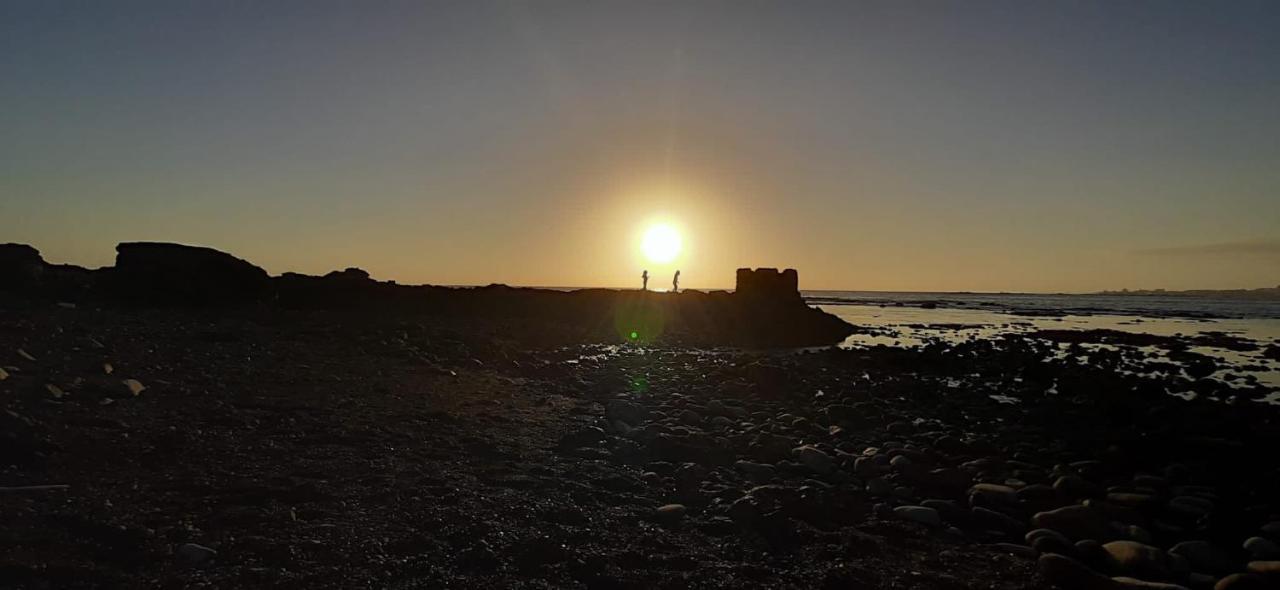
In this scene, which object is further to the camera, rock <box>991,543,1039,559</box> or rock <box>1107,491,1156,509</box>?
rock <box>1107,491,1156,509</box>

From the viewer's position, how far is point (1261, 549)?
6.16 metres

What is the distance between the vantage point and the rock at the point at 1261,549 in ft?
19.9

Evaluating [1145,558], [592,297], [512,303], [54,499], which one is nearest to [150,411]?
[54,499]

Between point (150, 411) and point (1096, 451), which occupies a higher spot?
point (150, 411)

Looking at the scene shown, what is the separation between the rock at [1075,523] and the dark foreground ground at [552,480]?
0.9 inches

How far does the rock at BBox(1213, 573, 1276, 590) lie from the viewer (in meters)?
5.23

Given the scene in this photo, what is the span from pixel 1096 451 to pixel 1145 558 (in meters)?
5.07

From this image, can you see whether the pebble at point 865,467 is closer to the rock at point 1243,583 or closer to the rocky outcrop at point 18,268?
the rock at point 1243,583

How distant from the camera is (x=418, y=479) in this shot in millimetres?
6715

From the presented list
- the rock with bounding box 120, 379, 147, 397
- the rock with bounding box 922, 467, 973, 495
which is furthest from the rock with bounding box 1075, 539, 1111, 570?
the rock with bounding box 120, 379, 147, 397

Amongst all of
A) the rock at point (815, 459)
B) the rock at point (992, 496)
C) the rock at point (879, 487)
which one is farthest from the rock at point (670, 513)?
the rock at point (992, 496)

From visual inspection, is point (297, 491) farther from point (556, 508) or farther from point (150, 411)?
point (150, 411)

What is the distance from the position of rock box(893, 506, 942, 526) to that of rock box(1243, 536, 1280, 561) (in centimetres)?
251

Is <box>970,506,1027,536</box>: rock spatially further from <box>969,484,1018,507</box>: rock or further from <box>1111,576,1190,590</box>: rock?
<box>1111,576,1190,590</box>: rock
